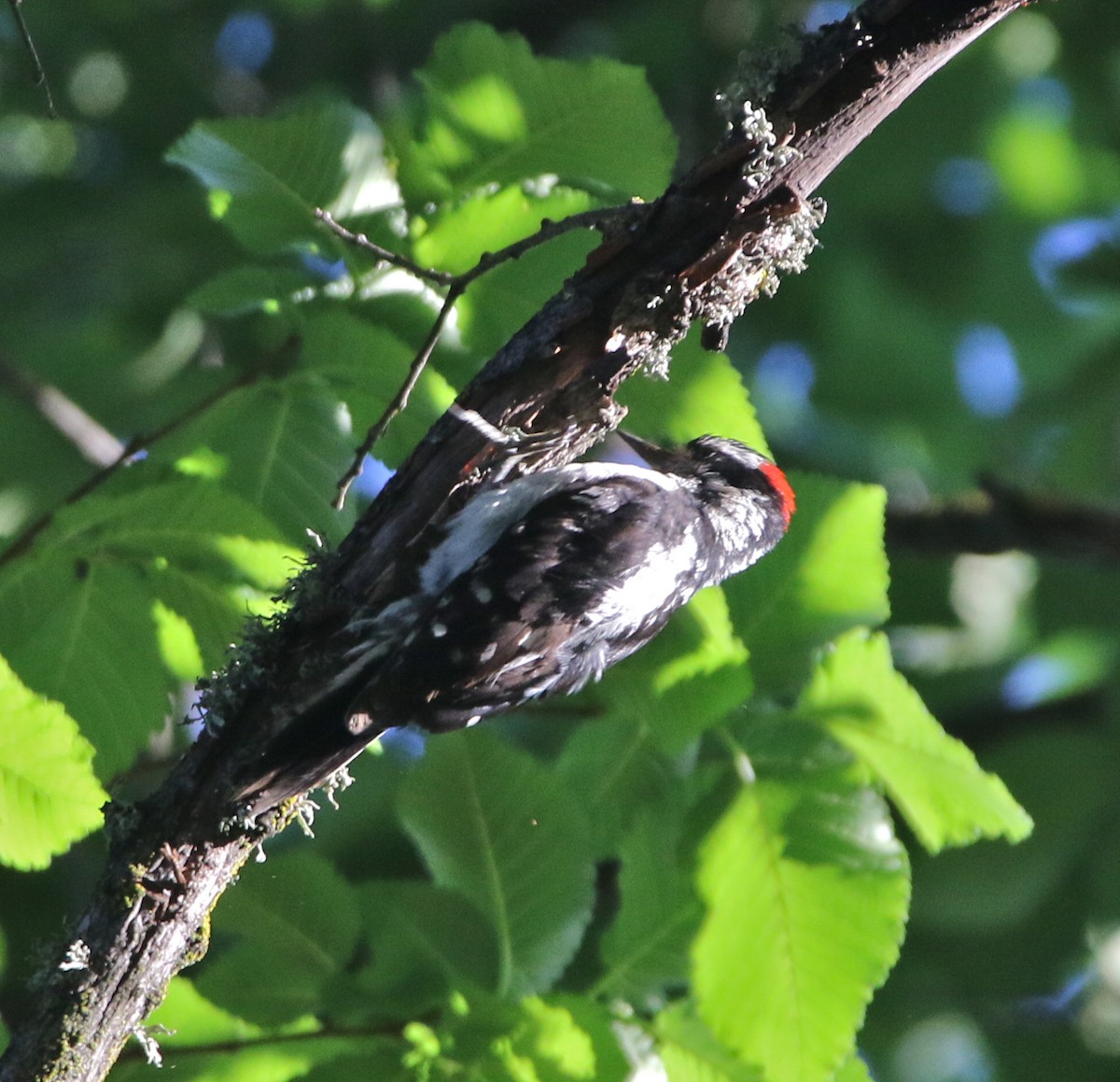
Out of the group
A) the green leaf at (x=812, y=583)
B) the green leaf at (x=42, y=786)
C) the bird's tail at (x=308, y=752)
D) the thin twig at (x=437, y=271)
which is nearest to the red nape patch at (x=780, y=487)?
the green leaf at (x=812, y=583)

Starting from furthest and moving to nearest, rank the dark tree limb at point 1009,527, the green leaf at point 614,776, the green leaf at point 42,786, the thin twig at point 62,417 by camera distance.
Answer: the dark tree limb at point 1009,527, the thin twig at point 62,417, the green leaf at point 614,776, the green leaf at point 42,786

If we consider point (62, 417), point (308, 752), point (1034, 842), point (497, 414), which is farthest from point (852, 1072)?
point (62, 417)

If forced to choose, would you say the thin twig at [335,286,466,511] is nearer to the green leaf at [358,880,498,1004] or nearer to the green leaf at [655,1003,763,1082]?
the green leaf at [358,880,498,1004]

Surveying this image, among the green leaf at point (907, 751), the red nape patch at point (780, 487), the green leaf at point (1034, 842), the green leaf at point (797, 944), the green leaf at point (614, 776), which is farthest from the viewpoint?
the green leaf at point (1034, 842)

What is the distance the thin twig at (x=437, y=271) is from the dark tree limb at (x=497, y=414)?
7 cm

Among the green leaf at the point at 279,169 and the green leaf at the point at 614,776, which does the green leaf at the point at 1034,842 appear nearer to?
the green leaf at the point at 614,776

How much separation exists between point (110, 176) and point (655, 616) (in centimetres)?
426

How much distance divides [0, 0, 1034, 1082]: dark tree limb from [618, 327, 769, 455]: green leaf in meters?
0.12

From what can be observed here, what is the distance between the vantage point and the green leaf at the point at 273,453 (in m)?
2.65

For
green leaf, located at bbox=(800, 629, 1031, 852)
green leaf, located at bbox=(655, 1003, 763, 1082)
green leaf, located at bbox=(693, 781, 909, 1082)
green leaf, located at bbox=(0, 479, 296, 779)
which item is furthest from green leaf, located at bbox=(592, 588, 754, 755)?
green leaf, located at bbox=(0, 479, 296, 779)

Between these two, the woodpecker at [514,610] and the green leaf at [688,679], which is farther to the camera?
the green leaf at [688,679]

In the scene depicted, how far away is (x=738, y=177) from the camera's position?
2.26m

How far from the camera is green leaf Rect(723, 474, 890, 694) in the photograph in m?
2.71

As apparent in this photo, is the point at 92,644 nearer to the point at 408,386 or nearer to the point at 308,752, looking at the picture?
the point at 308,752
